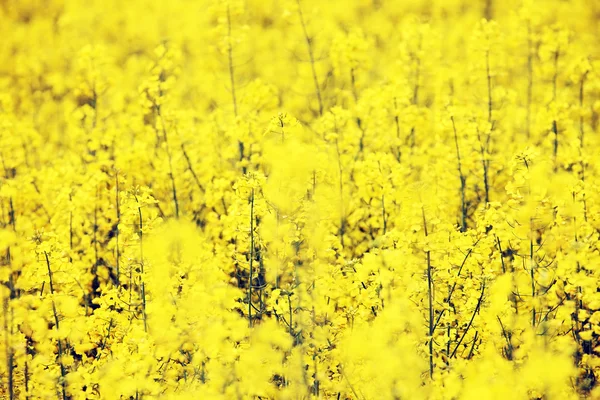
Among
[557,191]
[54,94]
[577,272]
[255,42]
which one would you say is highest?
[255,42]

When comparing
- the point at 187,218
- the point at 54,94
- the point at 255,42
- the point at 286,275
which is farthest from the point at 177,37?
the point at 286,275

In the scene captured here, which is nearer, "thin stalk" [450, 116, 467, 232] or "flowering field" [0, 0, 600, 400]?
"flowering field" [0, 0, 600, 400]

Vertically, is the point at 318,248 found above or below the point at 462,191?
below

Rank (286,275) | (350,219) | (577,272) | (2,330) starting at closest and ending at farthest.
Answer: (577,272), (2,330), (286,275), (350,219)

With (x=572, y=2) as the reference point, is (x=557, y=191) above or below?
below

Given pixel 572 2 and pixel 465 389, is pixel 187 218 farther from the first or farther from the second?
pixel 572 2

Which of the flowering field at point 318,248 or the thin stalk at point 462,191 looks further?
the thin stalk at point 462,191

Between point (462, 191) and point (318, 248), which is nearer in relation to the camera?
point (318, 248)

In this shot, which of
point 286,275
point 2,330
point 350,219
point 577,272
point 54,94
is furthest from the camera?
point 54,94
